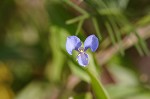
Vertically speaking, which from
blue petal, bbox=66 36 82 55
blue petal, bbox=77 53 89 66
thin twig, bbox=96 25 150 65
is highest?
thin twig, bbox=96 25 150 65

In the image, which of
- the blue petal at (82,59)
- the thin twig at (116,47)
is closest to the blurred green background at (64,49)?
the thin twig at (116,47)

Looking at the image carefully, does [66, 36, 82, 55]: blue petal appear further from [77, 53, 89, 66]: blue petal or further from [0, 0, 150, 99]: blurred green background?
[0, 0, 150, 99]: blurred green background

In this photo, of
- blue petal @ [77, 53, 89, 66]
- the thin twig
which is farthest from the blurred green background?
blue petal @ [77, 53, 89, 66]

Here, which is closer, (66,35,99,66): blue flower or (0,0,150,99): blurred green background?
(66,35,99,66): blue flower

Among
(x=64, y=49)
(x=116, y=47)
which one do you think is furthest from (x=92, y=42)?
(x=116, y=47)

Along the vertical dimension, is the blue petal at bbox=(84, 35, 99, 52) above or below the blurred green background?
below

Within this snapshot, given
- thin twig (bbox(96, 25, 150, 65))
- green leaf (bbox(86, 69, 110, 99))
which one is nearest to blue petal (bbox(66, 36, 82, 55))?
→ green leaf (bbox(86, 69, 110, 99))

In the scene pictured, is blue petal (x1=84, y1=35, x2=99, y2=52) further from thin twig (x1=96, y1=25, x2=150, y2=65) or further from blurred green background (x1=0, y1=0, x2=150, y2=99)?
thin twig (x1=96, y1=25, x2=150, y2=65)

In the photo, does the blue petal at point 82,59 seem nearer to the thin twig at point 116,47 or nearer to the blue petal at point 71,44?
the blue petal at point 71,44

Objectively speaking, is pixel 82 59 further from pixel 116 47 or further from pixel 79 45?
pixel 116 47
